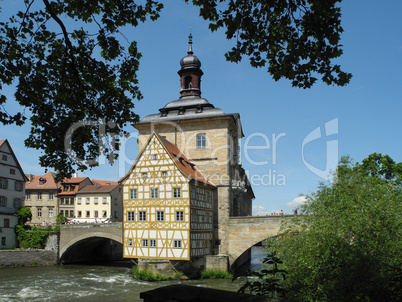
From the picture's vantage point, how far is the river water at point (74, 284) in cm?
1916

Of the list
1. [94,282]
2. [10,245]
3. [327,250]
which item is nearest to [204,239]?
[94,282]

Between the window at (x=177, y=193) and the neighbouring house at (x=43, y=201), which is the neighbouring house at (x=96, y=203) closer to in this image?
the neighbouring house at (x=43, y=201)

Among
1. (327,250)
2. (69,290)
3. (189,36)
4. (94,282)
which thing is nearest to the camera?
(327,250)

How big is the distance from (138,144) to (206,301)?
2828 cm

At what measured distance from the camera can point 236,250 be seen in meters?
26.3

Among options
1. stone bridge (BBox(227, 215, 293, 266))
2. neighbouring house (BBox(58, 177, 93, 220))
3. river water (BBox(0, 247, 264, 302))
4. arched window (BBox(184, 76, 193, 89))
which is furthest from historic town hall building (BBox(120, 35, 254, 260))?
neighbouring house (BBox(58, 177, 93, 220))

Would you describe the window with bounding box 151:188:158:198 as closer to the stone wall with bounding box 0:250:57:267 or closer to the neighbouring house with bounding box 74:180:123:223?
the stone wall with bounding box 0:250:57:267

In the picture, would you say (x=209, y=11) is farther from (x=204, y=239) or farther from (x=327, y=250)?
(x=204, y=239)

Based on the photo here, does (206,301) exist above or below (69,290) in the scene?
above

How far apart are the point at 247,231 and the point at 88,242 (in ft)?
52.6

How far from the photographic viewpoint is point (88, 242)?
113 ft

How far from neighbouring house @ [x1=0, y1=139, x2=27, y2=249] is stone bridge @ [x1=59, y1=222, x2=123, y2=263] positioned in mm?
4724

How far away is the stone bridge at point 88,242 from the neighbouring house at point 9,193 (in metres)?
4.72

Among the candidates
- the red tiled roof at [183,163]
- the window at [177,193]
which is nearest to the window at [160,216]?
the window at [177,193]
